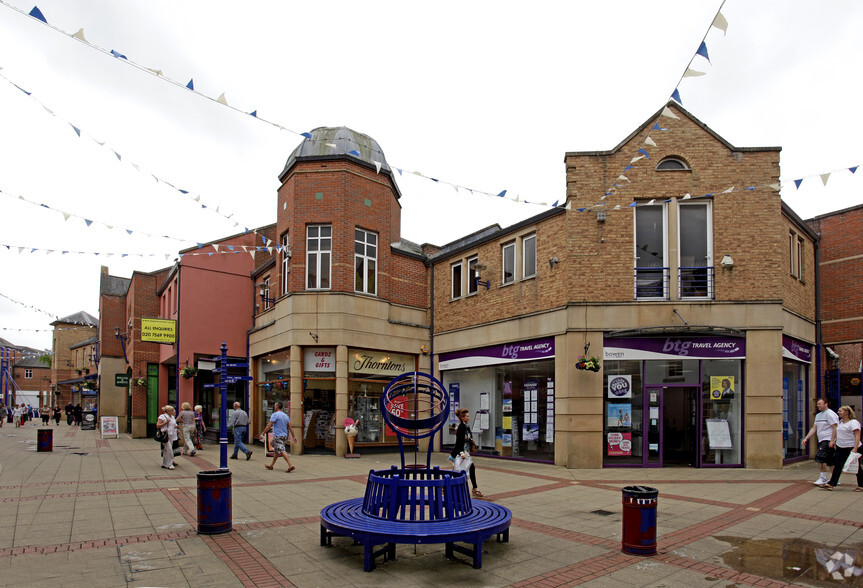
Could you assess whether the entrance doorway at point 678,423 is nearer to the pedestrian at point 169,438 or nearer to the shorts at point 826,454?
the shorts at point 826,454

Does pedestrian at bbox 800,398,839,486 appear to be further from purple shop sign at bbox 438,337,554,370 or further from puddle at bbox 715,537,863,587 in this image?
purple shop sign at bbox 438,337,554,370

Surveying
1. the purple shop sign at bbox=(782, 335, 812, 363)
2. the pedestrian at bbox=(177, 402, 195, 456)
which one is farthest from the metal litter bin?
the purple shop sign at bbox=(782, 335, 812, 363)

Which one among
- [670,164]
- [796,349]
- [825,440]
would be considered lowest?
[825,440]

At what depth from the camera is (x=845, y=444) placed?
11016 mm

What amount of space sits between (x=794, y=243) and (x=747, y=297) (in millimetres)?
3314

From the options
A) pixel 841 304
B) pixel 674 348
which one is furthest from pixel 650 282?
pixel 841 304

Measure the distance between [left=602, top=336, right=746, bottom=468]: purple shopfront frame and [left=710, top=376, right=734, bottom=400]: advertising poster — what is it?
22 cm

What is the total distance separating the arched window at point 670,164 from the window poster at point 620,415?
5.96 metres

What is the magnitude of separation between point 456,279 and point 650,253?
22.2ft

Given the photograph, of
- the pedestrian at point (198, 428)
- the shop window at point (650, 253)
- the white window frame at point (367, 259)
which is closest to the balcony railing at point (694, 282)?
the shop window at point (650, 253)

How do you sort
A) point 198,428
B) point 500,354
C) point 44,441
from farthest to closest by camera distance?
point 198,428 → point 44,441 → point 500,354

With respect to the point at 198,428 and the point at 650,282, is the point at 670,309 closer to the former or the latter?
the point at 650,282

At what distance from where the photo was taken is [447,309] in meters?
19.8

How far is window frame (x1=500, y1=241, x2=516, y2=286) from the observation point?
1731cm
